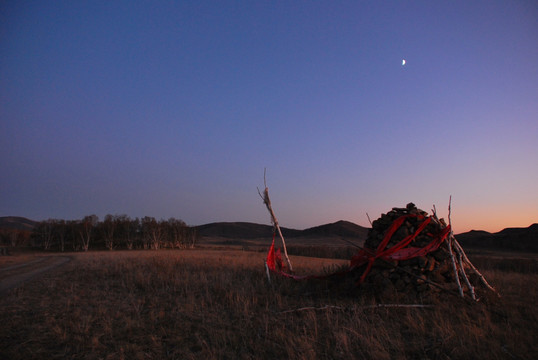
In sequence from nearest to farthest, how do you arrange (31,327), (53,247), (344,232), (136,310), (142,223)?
1. (31,327)
2. (136,310)
3. (53,247)
4. (142,223)
5. (344,232)

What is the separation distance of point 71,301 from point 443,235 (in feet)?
32.4

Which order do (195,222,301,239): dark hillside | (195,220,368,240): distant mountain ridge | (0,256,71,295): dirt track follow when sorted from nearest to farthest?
1. (0,256,71,295): dirt track
2. (195,220,368,240): distant mountain ridge
3. (195,222,301,239): dark hillside

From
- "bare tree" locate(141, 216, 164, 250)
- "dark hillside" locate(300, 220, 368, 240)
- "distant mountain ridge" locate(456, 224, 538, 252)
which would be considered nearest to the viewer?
"distant mountain ridge" locate(456, 224, 538, 252)

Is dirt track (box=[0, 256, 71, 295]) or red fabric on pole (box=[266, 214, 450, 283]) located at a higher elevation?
red fabric on pole (box=[266, 214, 450, 283])

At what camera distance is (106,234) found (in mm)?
64625

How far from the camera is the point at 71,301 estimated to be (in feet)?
26.5

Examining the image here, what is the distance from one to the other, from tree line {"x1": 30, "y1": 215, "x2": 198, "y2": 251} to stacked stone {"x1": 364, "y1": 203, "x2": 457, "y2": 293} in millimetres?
61440

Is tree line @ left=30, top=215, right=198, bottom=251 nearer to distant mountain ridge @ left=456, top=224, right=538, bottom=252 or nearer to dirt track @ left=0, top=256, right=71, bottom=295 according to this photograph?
dirt track @ left=0, top=256, right=71, bottom=295

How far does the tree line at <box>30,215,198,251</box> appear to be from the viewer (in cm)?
6338

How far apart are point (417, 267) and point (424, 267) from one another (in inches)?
7.4

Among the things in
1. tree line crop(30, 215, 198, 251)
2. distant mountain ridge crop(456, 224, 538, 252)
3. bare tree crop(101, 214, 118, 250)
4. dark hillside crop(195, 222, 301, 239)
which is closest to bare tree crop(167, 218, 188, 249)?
tree line crop(30, 215, 198, 251)

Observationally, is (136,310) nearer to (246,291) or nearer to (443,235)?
(246,291)

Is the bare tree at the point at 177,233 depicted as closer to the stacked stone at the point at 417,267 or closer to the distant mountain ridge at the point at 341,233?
the distant mountain ridge at the point at 341,233

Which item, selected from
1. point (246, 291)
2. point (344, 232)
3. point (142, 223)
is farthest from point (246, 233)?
point (246, 291)
